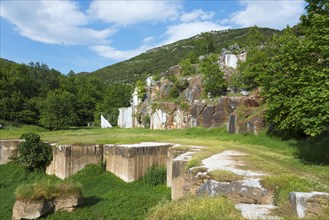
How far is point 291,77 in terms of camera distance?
15594 millimetres

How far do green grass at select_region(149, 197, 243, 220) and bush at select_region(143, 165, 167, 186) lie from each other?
34.5 ft

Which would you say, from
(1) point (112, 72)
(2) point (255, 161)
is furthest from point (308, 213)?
(1) point (112, 72)

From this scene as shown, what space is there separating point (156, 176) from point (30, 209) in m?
7.06

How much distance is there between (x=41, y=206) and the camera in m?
14.6

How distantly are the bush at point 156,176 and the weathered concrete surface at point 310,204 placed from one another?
1219 cm

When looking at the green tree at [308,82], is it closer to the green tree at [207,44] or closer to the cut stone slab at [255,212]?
the cut stone slab at [255,212]

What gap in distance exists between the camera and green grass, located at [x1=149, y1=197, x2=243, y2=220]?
6.99m

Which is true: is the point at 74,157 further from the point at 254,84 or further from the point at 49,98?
the point at 49,98

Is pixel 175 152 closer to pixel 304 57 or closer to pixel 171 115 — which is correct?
pixel 304 57

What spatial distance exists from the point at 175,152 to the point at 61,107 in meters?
33.5

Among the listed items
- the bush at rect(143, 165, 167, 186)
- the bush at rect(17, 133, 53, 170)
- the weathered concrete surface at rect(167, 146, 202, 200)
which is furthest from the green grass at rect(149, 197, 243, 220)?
the bush at rect(17, 133, 53, 170)

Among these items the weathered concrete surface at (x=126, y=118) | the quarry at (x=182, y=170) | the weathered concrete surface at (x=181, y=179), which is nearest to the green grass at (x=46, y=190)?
the quarry at (x=182, y=170)

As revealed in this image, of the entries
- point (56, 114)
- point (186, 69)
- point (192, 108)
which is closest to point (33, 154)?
point (192, 108)

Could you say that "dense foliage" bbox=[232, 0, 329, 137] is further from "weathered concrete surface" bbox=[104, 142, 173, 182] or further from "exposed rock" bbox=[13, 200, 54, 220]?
"exposed rock" bbox=[13, 200, 54, 220]
